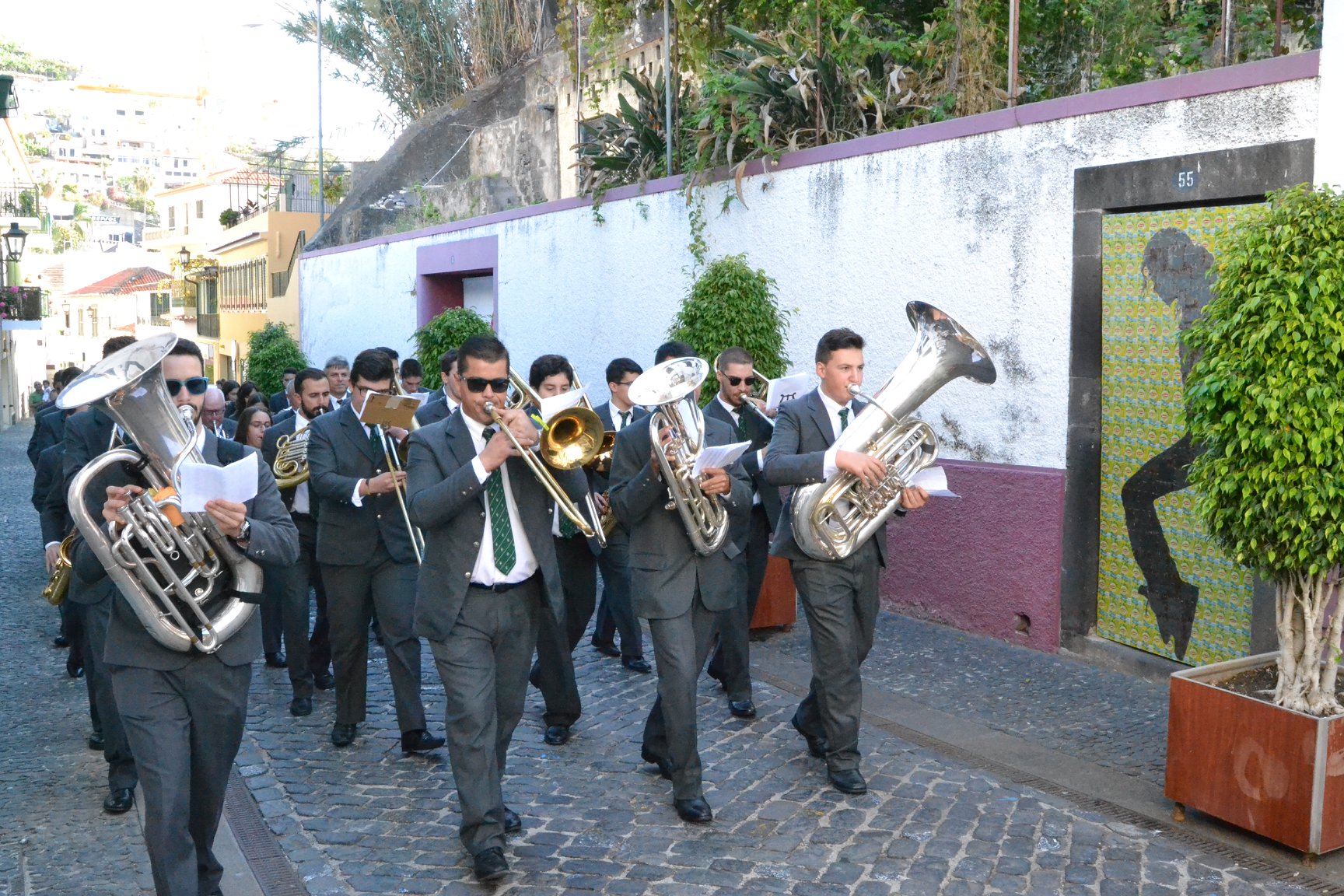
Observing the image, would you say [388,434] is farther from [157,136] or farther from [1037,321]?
[157,136]

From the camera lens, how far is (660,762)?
18.5 ft

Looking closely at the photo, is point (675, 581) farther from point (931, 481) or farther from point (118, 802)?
point (118, 802)

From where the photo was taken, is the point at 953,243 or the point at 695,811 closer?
the point at 695,811

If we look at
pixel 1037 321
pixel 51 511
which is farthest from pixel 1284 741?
pixel 51 511

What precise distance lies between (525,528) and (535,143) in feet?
56.7

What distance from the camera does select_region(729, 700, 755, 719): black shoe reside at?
650 centimetres

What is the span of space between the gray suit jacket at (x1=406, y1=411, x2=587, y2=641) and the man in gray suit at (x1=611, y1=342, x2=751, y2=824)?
358 mm

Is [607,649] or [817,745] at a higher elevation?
[817,745]

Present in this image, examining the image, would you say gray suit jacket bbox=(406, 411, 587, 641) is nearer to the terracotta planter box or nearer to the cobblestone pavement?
the cobblestone pavement

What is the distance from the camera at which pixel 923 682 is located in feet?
23.7

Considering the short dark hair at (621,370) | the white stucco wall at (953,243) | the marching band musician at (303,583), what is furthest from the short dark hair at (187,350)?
the white stucco wall at (953,243)

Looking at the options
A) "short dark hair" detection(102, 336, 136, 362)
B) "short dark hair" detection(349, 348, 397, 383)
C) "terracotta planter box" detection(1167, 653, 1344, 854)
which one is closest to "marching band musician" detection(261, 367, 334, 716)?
"short dark hair" detection(349, 348, 397, 383)

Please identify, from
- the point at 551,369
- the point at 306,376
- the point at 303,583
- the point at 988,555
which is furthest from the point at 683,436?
the point at 988,555

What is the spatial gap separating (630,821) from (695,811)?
0.89 ft
